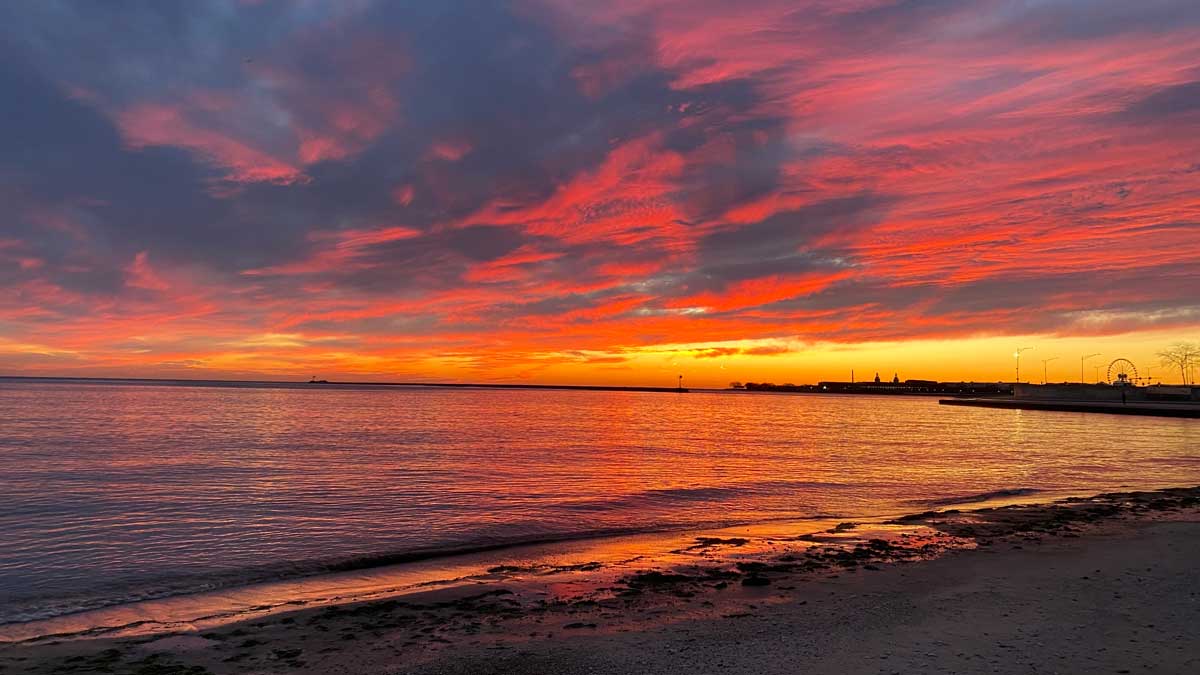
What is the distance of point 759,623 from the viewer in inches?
434

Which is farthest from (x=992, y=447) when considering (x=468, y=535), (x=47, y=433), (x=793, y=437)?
(x=47, y=433)

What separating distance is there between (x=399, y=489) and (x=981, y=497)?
2384 cm

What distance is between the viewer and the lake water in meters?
17.2

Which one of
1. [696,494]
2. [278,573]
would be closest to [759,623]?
[278,573]

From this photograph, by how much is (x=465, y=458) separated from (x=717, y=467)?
49.9 ft

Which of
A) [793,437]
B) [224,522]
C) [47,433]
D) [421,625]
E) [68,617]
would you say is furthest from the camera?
[793,437]

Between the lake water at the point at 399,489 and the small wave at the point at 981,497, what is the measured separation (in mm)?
188

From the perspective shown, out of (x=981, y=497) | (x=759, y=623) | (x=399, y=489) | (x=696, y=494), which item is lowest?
(x=399, y=489)

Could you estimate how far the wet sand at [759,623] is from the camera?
931cm

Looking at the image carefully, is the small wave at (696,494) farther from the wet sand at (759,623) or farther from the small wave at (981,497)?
the wet sand at (759,623)

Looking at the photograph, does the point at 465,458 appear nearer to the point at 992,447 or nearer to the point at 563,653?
the point at 563,653

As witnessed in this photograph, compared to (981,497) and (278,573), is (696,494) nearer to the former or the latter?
(981,497)

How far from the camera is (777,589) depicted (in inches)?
521

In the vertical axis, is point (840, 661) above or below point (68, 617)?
above
